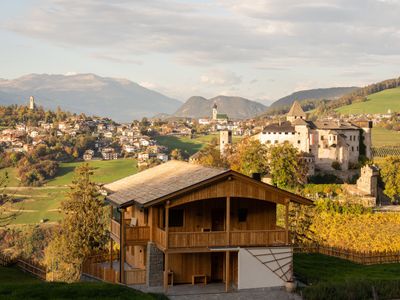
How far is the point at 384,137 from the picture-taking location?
155625 mm

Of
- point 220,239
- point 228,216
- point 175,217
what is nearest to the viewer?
point 228,216

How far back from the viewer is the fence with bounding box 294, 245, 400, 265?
132 ft

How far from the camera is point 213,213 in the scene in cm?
3070

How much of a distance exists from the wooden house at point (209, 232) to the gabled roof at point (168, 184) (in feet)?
0.17

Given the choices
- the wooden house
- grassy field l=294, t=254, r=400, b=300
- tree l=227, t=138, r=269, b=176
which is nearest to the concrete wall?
the wooden house

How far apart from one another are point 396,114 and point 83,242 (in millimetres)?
155575

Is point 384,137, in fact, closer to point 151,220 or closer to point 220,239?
point 151,220

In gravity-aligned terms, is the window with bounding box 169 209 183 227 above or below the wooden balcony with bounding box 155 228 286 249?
above

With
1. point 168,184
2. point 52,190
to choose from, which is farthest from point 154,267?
point 52,190

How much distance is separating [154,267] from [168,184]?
14.2ft

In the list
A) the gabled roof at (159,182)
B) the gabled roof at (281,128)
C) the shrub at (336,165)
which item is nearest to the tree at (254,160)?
the gabled roof at (281,128)

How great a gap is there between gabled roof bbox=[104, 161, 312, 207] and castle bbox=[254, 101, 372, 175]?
192ft

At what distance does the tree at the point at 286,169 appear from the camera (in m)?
82.1

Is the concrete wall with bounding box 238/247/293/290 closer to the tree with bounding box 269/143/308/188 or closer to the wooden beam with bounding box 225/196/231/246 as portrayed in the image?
the wooden beam with bounding box 225/196/231/246
